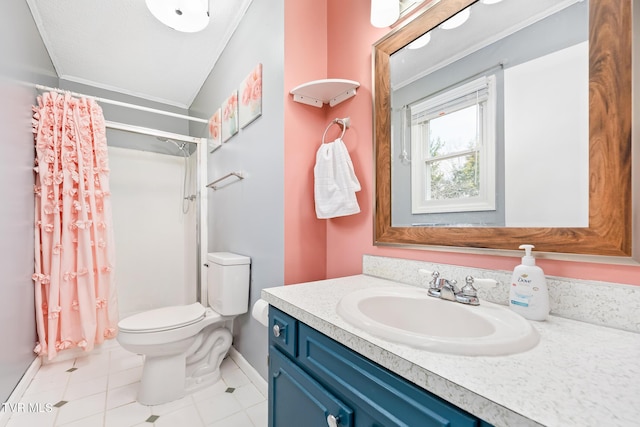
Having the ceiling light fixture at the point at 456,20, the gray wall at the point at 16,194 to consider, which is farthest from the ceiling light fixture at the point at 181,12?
the ceiling light fixture at the point at 456,20

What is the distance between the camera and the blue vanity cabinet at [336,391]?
501mm

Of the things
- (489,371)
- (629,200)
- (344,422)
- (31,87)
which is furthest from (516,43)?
(31,87)

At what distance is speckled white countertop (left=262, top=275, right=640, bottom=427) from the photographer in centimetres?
37

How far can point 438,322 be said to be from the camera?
86cm

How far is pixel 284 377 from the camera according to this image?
36.3 inches

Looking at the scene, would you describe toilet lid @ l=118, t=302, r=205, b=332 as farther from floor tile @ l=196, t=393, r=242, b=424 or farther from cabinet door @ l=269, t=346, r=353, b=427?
cabinet door @ l=269, t=346, r=353, b=427

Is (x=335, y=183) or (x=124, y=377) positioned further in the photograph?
(x=124, y=377)

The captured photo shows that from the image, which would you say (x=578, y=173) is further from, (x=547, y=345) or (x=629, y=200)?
(x=547, y=345)

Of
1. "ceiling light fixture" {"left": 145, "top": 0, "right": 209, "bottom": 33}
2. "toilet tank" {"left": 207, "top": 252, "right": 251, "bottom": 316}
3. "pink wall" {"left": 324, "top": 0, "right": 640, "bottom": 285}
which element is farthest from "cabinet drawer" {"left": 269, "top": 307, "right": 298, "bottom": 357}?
"ceiling light fixture" {"left": 145, "top": 0, "right": 209, "bottom": 33}

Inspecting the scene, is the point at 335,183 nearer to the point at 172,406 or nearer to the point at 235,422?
the point at 235,422

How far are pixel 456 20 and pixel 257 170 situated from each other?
1.25 metres

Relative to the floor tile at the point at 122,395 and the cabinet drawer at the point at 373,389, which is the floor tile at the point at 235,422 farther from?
the cabinet drawer at the point at 373,389

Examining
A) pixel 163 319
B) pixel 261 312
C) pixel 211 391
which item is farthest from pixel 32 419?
pixel 261 312

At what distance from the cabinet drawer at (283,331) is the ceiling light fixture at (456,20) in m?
1.21
